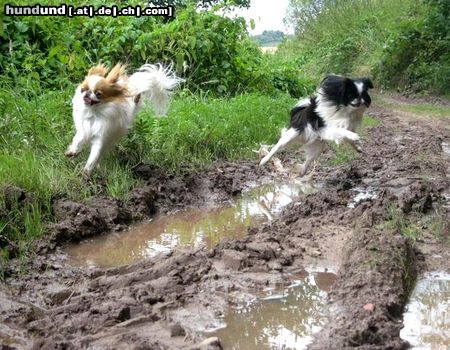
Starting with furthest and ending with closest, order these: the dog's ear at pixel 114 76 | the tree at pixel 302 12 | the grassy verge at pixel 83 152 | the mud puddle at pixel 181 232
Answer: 1. the tree at pixel 302 12
2. the dog's ear at pixel 114 76
3. the grassy verge at pixel 83 152
4. the mud puddle at pixel 181 232

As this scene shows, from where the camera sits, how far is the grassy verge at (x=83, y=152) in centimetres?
558

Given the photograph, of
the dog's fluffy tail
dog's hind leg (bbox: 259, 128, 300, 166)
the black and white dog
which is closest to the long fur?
the dog's fluffy tail

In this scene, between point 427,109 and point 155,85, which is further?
point 427,109

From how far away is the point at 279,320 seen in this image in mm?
3775

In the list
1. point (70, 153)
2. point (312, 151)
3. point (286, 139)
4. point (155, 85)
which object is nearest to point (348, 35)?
point (312, 151)

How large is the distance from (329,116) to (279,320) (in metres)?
4.35

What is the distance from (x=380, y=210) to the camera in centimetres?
551

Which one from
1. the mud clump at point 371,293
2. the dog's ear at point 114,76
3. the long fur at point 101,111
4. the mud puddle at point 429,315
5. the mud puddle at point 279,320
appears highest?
the dog's ear at point 114,76

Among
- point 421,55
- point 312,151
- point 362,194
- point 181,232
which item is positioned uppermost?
point 421,55

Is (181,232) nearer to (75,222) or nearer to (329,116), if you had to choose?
(75,222)

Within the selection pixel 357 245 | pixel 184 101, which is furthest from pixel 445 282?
pixel 184 101

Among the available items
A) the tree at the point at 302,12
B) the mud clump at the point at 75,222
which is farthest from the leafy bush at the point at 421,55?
the mud clump at the point at 75,222

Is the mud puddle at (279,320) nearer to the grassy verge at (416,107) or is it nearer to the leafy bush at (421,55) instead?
the grassy verge at (416,107)

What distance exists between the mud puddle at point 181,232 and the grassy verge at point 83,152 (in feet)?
1.63
